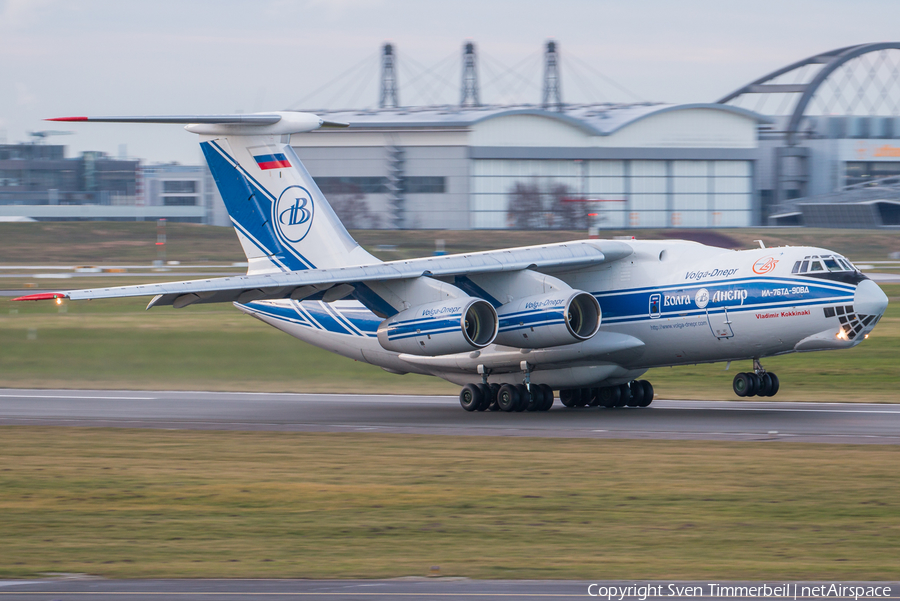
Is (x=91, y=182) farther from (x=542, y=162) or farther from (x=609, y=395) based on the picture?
(x=609, y=395)

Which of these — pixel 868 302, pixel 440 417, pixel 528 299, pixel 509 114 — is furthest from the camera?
pixel 509 114

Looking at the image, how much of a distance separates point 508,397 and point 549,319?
215 centimetres

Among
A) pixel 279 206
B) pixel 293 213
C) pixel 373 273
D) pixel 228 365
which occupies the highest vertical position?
pixel 279 206

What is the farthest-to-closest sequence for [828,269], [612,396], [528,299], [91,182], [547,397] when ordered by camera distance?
[91,182]
[612,396]
[547,397]
[528,299]
[828,269]

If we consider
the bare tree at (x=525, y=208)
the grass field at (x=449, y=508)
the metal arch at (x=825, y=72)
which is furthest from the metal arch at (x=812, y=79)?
the grass field at (x=449, y=508)

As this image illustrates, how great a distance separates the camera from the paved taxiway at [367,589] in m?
7.85

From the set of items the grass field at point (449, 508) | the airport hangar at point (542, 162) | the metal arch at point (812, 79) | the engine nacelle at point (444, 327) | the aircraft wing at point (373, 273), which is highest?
the metal arch at point (812, 79)

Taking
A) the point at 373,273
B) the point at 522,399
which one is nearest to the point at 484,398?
the point at 522,399

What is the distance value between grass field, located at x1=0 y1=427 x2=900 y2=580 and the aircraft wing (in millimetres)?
3506

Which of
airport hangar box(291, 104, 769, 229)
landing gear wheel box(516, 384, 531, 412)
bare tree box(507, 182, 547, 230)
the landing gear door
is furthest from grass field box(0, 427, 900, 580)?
airport hangar box(291, 104, 769, 229)

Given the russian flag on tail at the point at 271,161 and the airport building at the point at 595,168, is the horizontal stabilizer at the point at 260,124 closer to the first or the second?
the russian flag on tail at the point at 271,161

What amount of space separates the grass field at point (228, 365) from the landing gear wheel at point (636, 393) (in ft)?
9.26

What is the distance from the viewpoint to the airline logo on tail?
935 inches

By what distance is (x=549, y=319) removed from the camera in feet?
65.9
